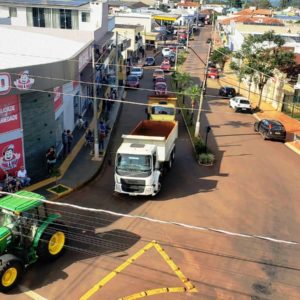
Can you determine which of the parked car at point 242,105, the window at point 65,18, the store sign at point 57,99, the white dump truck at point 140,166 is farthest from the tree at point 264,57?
the white dump truck at point 140,166

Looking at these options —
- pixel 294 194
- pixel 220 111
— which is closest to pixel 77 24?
pixel 220 111

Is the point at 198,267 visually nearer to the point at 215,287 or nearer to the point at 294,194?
the point at 215,287

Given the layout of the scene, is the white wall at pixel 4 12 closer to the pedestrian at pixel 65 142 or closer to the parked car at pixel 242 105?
the parked car at pixel 242 105

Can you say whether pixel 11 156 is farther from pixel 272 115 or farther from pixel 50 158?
pixel 272 115

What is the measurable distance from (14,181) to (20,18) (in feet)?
103

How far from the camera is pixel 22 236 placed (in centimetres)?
1357

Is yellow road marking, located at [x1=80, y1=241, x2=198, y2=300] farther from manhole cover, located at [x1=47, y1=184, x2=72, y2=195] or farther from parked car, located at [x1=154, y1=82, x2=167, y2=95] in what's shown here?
parked car, located at [x1=154, y1=82, x2=167, y2=95]

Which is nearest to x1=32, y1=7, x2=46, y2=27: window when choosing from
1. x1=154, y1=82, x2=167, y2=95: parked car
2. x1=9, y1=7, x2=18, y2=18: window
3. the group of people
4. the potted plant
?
x1=9, y1=7, x2=18, y2=18: window

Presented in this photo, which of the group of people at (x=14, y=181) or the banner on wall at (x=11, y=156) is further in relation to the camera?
the banner on wall at (x=11, y=156)

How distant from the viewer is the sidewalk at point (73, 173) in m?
20.7

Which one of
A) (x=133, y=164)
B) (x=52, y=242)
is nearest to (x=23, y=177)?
(x=133, y=164)

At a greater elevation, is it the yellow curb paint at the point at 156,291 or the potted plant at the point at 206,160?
the yellow curb paint at the point at 156,291

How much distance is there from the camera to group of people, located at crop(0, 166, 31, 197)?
19359 mm

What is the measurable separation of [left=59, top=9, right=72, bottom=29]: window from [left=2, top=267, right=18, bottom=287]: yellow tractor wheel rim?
36833mm
